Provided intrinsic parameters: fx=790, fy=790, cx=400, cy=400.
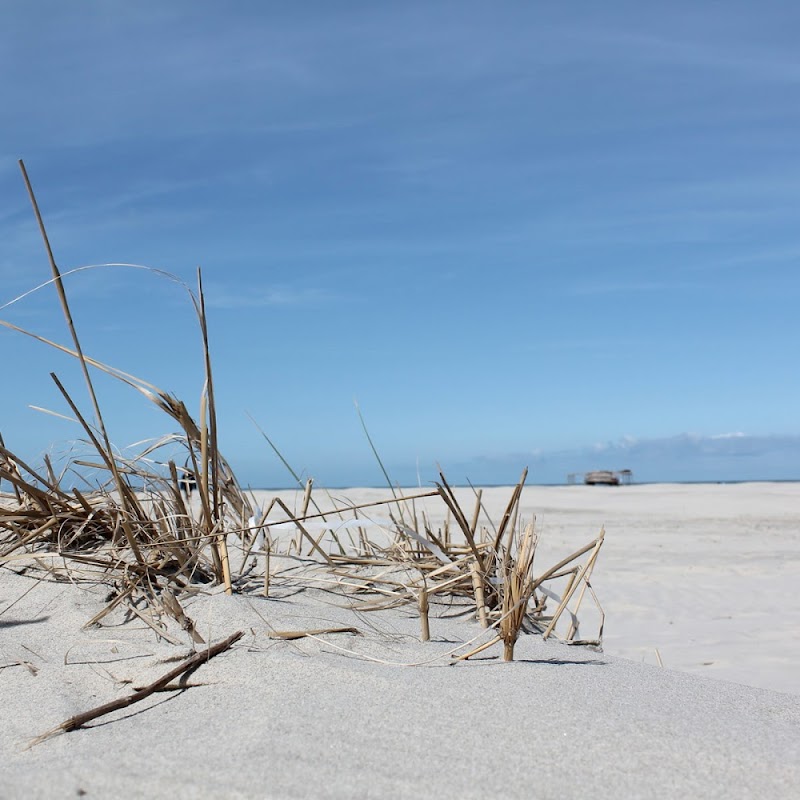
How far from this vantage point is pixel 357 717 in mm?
1182

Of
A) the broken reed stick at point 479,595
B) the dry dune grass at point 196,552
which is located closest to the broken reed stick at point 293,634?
the dry dune grass at point 196,552

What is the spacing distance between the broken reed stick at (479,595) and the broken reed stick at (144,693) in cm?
68

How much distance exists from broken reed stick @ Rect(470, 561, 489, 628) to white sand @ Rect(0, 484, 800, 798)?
0.05m

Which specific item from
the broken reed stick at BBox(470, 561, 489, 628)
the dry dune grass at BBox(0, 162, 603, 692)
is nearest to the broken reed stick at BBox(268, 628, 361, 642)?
the dry dune grass at BBox(0, 162, 603, 692)

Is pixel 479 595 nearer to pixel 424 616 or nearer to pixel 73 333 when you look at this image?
pixel 424 616

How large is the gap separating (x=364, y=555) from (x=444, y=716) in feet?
4.29

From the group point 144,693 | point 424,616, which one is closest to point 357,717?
point 144,693

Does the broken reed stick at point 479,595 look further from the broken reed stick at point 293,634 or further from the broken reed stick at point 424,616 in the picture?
the broken reed stick at point 293,634

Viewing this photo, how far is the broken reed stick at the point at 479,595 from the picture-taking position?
1.99 metres

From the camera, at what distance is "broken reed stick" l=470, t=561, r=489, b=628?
1.99m

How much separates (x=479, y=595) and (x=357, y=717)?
2.95ft

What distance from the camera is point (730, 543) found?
329 inches

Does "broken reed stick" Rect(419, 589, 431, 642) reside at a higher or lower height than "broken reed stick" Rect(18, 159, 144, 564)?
lower

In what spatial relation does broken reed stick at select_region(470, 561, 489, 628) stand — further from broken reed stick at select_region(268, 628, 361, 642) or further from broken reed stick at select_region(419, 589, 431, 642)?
broken reed stick at select_region(268, 628, 361, 642)
